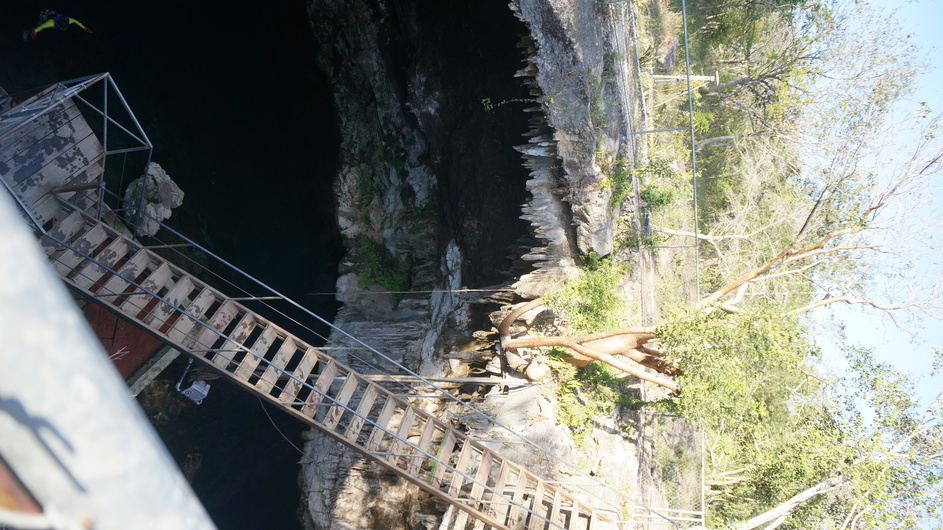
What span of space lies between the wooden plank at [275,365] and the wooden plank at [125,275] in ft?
6.44

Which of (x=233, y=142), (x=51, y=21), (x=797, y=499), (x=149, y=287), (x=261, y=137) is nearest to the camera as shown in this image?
(x=149, y=287)

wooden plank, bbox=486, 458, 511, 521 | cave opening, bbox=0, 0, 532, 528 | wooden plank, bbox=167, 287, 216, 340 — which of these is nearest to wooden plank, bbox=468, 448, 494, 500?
wooden plank, bbox=486, 458, 511, 521

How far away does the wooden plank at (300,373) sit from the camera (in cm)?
699

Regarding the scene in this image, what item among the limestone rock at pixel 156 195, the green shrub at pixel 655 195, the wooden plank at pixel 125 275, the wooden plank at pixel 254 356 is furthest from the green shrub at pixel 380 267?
the wooden plank at pixel 125 275

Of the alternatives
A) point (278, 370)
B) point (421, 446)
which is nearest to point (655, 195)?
point (421, 446)

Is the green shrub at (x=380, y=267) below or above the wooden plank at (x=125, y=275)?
above

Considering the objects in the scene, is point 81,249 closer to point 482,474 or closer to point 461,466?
point 461,466

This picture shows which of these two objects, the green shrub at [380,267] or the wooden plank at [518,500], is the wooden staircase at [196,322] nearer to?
the wooden plank at [518,500]

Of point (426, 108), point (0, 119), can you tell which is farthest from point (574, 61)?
point (0, 119)

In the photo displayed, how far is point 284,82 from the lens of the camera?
41.9ft

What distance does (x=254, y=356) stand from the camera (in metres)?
6.95

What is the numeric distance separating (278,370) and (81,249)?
9.58 ft

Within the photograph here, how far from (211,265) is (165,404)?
9.83 ft

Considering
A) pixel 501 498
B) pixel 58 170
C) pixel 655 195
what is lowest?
pixel 501 498
